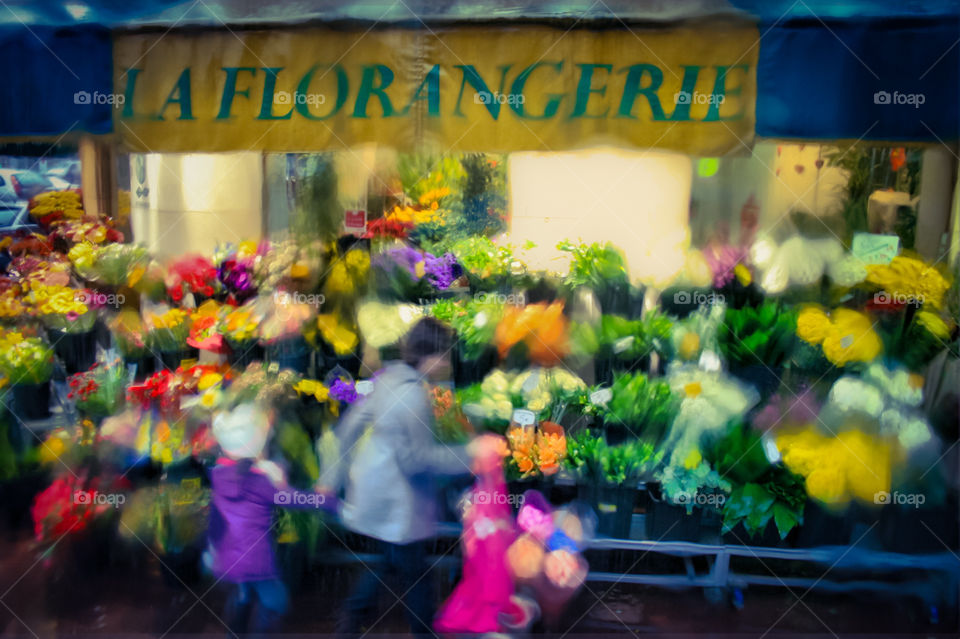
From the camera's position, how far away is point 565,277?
3691mm

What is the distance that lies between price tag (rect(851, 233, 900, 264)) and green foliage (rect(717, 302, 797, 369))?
1.60 feet

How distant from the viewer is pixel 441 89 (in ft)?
11.6

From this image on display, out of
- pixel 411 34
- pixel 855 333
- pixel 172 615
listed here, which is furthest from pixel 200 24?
pixel 855 333

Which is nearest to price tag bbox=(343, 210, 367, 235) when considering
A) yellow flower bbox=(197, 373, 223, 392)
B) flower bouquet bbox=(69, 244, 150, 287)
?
yellow flower bbox=(197, 373, 223, 392)

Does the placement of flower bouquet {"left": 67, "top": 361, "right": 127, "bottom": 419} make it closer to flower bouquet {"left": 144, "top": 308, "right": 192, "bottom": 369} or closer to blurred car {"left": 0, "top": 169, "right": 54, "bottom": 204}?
flower bouquet {"left": 144, "top": 308, "right": 192, "bottom": 369}

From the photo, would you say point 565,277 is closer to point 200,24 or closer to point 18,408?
point 200,24

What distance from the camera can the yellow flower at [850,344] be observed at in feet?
11.3

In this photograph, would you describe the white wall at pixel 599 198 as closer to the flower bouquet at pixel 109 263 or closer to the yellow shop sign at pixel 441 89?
the yellow shop sign at pixel 441 89

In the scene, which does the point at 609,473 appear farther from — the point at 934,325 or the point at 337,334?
the point at 934,325

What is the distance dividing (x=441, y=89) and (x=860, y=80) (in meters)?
2.10

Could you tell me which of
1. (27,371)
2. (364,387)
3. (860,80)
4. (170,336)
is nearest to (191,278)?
(170,336)

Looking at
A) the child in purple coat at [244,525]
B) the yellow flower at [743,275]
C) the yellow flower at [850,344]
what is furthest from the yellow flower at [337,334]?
the yellow flower at [850,344]

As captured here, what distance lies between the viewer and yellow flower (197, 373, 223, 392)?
3707 millimetres

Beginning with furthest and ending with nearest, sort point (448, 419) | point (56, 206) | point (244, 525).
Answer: point (56, 206), point (448, 419), point (244, 525)
